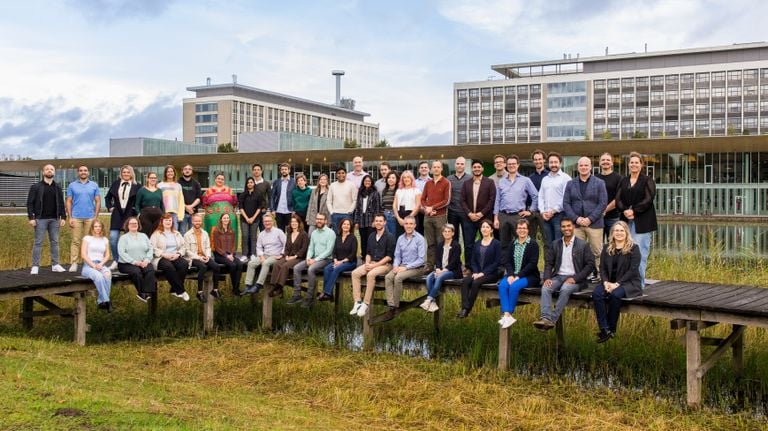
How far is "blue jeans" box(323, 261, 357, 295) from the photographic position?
34.1ft

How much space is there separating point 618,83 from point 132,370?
8985cm

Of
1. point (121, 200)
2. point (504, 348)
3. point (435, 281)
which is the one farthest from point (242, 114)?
point (504, 348)

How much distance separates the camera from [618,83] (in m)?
90.2

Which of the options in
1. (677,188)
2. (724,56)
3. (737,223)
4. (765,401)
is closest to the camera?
(765,401)

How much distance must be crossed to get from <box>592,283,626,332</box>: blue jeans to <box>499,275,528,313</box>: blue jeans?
94 centimetres

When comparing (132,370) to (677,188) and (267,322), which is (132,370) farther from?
(677,188)

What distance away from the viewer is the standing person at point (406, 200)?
34.2 ft

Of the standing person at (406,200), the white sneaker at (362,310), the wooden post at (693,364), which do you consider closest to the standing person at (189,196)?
the standing person at (406,200)

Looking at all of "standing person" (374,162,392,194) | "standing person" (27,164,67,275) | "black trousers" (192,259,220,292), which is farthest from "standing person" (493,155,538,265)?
"standing person" (27,164,67,275)

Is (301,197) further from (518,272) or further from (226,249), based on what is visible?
(518,272)

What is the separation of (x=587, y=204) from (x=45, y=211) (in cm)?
780

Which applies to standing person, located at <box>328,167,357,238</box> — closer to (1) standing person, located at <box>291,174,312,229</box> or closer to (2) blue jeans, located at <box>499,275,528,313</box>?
(1) standing person, located at <box>291,174,312,229</box>

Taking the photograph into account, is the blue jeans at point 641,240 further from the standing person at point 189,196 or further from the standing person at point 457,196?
the standing person at point 189,196

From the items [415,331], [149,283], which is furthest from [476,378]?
[149,283]
